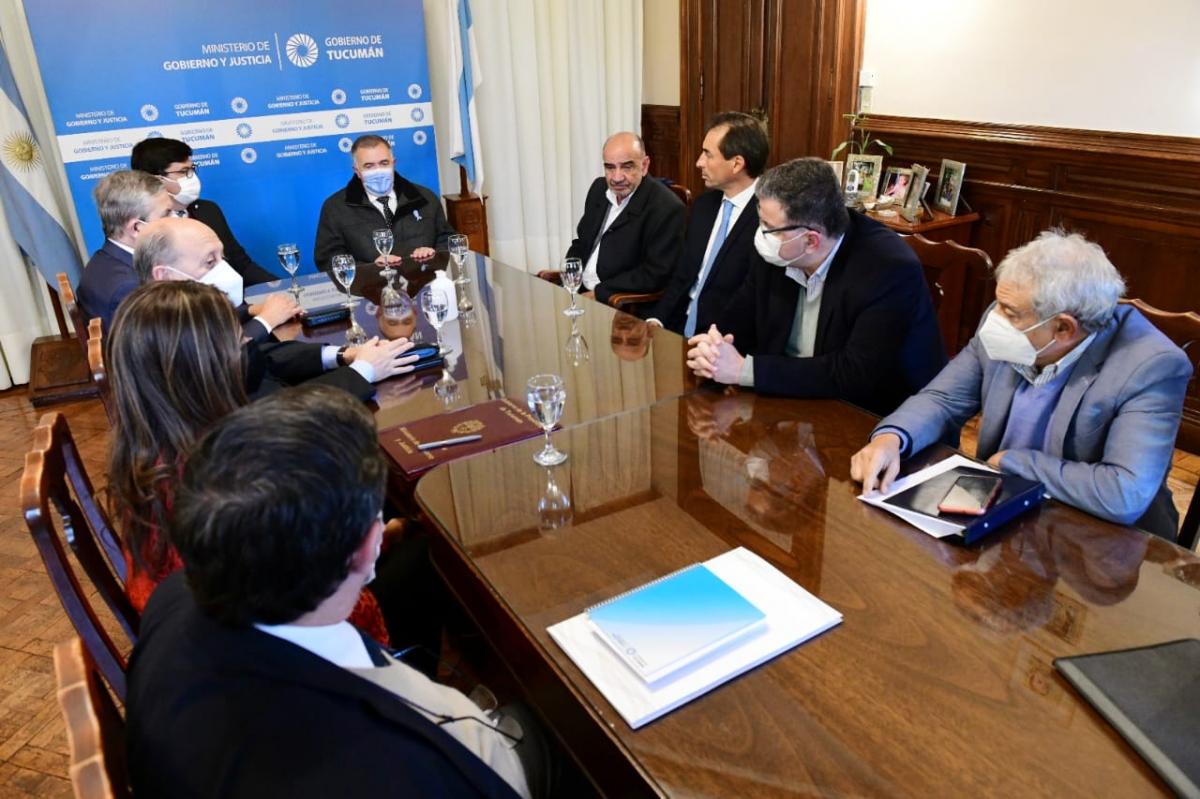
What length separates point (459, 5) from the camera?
4.71 m

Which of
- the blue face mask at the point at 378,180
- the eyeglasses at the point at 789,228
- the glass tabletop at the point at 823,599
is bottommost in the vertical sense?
the glass tabletop at the point at 823,599

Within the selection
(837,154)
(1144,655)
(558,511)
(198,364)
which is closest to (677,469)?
(558,511)

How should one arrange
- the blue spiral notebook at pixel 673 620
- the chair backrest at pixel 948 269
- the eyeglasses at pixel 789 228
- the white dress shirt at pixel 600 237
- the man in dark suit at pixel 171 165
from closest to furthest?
the blue spiral notebook at pixel 673 620, the eyeglasses at pixel 789 228, the chair backrest at pixel 948 269, the man in dark suit at pixel 171 165, the white dress shirt at pixel 600 237

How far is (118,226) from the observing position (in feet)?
8.52

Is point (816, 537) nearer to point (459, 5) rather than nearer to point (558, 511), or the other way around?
point (558, 511)

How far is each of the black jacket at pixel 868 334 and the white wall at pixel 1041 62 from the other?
1828 mm

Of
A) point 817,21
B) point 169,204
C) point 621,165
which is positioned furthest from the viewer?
point 817,21

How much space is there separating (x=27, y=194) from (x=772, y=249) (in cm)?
373

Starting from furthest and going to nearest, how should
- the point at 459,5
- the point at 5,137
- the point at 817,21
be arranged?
the point at 459,5 < the point at 817,21 < the point at 5,137

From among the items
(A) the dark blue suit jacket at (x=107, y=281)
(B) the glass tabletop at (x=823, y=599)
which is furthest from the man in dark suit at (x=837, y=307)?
(A) the dark blue suit jacket at (x=107, y=281)

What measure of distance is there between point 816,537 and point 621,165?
7.76 feet

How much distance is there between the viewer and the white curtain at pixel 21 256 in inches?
153

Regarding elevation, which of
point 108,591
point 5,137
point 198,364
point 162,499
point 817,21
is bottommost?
point 108,591

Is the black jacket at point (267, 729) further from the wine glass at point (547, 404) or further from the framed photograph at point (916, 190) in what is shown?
the framed photograph at point (916, 190)
